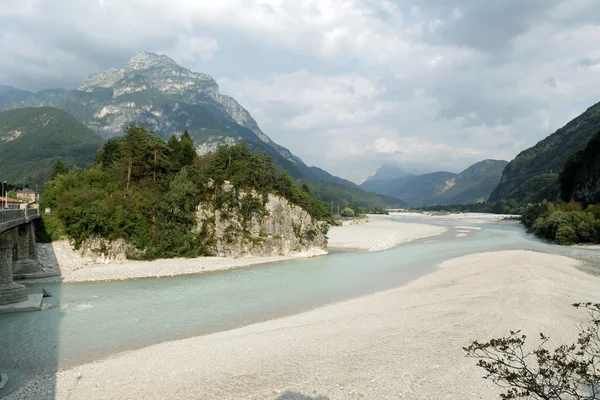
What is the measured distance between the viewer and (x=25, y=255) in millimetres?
36125

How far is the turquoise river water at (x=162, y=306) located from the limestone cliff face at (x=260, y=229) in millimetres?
8155

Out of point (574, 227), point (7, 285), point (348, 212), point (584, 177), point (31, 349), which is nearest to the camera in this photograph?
point (31, 349)

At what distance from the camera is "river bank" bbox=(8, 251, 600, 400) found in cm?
1255

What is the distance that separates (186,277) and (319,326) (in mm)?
21962

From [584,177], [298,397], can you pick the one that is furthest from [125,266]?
[584,177]

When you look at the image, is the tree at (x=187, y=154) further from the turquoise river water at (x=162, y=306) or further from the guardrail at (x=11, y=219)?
the guardrail at (x=11, y=219)

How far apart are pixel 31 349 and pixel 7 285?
10280mm

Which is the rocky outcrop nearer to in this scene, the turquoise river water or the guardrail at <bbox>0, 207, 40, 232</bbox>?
the guardrail at <bbox>0, 207, 40, 232</bbox>

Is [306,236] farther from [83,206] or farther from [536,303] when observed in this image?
[536,303]

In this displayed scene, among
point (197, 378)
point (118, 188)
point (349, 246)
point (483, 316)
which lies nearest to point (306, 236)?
point (349, 246)

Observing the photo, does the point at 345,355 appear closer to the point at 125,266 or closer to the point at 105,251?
the point at 125,266

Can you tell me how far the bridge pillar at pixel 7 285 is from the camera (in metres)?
24.2

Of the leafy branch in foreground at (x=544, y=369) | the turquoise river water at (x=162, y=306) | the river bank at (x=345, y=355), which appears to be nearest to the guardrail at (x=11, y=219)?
the turquoise river water at (x=162, y=306)

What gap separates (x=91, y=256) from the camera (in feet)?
141
